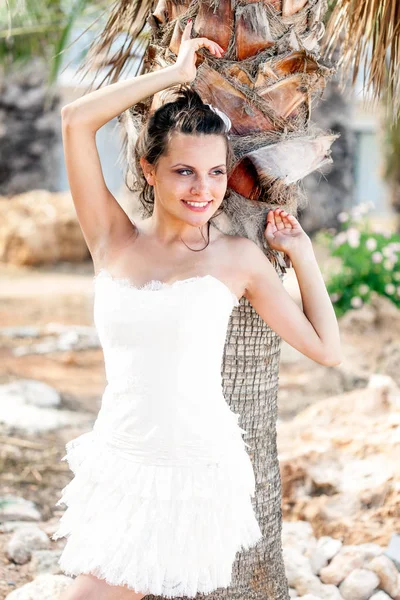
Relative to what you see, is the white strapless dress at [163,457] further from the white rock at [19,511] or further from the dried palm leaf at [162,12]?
the white rock at [19,511]

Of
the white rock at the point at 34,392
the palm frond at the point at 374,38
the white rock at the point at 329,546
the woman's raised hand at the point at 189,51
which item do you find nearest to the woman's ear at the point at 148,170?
the woman's raised hand at the point at 189,51

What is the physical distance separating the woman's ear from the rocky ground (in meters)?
1.61

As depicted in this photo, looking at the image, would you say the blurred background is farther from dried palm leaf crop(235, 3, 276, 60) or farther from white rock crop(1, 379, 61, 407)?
dried palm leaf crop(235, 3, 276, 60)

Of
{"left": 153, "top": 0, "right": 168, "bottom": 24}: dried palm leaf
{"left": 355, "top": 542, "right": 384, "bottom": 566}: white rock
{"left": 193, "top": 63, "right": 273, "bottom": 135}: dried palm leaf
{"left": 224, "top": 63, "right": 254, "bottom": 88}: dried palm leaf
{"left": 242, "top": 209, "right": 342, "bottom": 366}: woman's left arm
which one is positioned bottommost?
{"left": 355, "top": 542, "right": 384, "bottom": 566}: white rock

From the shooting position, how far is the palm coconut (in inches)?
102

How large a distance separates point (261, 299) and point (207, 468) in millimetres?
521

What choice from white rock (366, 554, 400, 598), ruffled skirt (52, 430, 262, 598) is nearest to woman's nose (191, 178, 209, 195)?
ruffled skirt (52, 430, 262, 598)

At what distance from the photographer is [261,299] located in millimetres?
2389

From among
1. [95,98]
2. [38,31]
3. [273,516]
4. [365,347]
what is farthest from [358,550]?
[38,31]

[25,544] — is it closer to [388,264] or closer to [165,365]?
[165,365]

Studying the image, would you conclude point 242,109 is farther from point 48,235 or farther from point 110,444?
point 48,235

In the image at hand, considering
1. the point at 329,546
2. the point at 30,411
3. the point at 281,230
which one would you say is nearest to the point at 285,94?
the point at 281,230

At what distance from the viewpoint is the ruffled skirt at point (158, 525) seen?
7.10 feet

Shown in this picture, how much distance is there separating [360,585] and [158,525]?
56.6 inches
